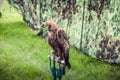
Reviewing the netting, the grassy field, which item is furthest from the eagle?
the netting

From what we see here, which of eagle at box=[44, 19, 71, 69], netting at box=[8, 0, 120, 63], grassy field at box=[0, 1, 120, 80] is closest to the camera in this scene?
eagle at box=[44, 19, 71, 69]

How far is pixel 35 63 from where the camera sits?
5.50 meters

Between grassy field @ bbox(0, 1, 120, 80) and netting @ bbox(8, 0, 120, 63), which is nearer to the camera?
grassy field @ bbox(0, 1, 120, 80)

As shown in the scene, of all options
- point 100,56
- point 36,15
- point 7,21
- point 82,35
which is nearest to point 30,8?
point 36,15

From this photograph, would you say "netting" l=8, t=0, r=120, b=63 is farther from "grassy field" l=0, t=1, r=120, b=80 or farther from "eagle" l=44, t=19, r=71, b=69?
"eagle" l=44, t=19, r=71, b=69

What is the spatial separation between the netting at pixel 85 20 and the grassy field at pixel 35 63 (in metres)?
0.22

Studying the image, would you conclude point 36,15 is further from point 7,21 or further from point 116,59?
point 7,21

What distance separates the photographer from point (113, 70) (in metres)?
5.46

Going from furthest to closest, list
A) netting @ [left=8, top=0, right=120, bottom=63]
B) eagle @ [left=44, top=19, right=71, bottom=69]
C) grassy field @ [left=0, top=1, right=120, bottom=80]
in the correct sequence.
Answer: netting @ [left=8, top=0, right=120, bottom=63]
grassy field @ [left=0, top=1, right=120, bottom=80]
eagle @ [left=44, top=19, right=71, bottom=69]

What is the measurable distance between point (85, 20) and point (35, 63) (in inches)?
46.8

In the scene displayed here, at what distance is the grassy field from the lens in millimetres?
5160

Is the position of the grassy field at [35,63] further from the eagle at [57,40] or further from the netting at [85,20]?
the eagle at [57,40]

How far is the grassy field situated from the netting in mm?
224

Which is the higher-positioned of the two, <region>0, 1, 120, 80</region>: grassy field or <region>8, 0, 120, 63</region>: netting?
<region>8, 0, 120, 63</region>: netting
